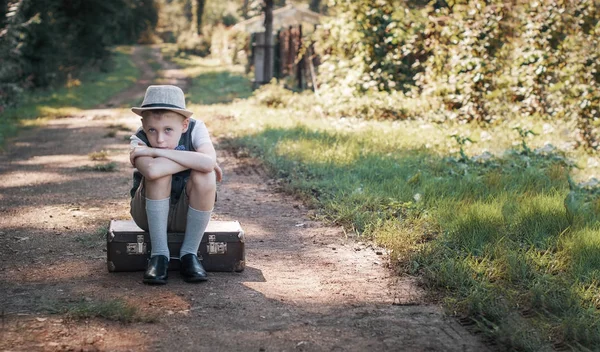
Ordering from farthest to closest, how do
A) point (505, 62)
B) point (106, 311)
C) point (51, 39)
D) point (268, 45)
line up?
point (51, 39) → point (268, 45) → point (505, 62) → point (106, 311)

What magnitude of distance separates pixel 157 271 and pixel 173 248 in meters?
0.31

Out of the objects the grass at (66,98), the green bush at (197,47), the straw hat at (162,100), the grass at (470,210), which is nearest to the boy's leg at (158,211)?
the straw hat at (162,100)

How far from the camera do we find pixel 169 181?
181 inches

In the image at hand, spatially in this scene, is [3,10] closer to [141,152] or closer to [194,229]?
[141,152]

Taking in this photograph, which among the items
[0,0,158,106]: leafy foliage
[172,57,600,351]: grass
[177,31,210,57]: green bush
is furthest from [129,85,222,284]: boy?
[177,31,210,57]: green bush

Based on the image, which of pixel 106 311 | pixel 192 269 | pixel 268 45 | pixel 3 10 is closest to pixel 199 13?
pixel 268 45

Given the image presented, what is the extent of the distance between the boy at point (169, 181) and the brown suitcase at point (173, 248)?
0.09m

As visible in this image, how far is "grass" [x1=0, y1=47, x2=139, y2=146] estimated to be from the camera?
15.2 meters

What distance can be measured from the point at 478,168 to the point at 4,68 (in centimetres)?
1290

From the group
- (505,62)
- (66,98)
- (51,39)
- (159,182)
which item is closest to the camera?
(159,182)

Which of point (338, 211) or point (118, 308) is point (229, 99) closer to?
point (338, 211)

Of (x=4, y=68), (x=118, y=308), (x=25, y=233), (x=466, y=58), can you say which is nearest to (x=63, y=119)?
(x=4, y=68)

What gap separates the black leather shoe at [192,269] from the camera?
459cm

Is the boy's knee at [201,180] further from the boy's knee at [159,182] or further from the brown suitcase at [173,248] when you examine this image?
the brown suitcase at [173,248]
